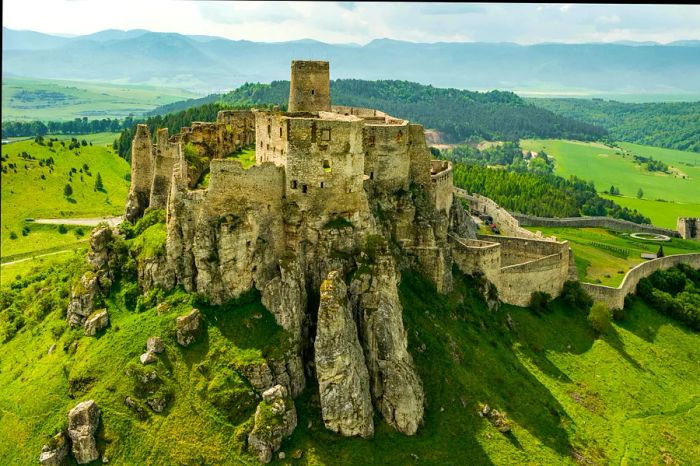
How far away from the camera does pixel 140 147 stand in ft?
182

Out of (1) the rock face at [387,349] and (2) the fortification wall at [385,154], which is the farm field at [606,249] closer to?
(2) the fortification wall at [385,154]

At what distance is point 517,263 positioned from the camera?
64.1 meters

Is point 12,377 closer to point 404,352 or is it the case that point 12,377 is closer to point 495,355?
point 404,352

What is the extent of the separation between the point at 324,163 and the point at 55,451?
23.6 meters

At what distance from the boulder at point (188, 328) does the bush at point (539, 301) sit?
32.9m

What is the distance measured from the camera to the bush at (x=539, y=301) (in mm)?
60406

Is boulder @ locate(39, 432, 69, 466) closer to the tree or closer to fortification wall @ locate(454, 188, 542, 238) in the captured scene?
fortification wall @ locate(454, 188, 542, 238)

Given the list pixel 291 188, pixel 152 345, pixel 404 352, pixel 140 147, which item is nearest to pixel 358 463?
pixel 404 352

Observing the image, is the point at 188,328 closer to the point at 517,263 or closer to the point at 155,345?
the point at 155,345

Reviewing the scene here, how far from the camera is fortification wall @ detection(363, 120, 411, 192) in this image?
4912 cm

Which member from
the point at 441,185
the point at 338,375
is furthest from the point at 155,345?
the point at 441,185

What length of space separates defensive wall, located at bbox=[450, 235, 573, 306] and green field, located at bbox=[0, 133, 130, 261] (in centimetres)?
6149

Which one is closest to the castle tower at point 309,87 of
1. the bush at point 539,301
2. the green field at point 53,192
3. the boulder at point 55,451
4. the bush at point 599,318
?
the bush at point 539,301

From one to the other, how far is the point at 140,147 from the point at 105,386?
23399 millimetres
